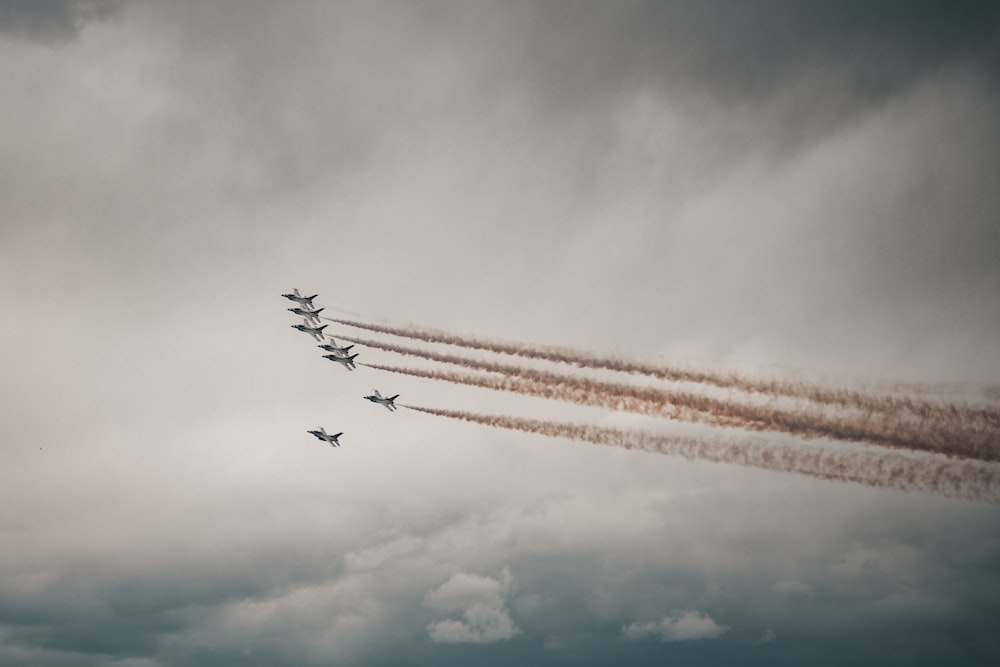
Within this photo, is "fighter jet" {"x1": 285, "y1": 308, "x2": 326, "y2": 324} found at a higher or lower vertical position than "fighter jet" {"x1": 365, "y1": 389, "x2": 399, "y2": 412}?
higher

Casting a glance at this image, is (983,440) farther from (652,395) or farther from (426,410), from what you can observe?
(426,410)

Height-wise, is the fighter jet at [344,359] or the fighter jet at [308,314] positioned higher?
the fighter jet at [308,314]

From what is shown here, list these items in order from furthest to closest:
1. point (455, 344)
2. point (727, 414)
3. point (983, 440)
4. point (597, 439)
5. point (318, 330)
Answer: point (318, 330), point (455, 344), point (597, 439), point (727, 414), point (983, 440)

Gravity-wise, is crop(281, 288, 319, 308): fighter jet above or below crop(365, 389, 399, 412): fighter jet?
above

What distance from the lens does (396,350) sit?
9638cm

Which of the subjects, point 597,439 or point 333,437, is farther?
point 333,437

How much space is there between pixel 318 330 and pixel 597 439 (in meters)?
50.7

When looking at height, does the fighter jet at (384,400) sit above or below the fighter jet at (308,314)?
below

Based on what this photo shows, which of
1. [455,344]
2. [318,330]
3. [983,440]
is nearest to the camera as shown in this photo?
[983,440]

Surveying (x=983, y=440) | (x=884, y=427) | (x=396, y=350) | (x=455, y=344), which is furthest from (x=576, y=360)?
(x=983, y=440)

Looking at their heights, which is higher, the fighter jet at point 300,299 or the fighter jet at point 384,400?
the fighter jet at point 300,299

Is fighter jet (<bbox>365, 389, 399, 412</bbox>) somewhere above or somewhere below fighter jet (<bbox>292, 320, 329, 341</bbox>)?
below

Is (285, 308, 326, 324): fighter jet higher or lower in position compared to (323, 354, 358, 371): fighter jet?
higher

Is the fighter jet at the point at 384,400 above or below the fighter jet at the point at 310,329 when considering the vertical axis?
below
